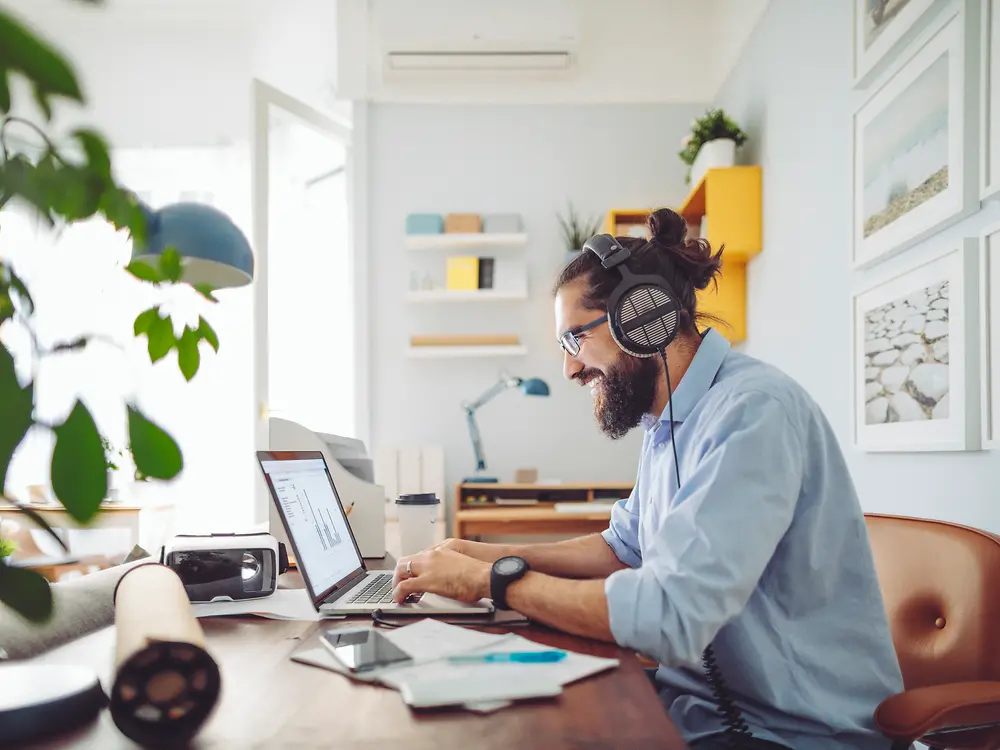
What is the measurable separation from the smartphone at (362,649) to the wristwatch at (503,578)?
0.59 feet

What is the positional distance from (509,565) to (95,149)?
0.91 m

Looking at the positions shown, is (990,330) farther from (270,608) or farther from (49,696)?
(49,696)

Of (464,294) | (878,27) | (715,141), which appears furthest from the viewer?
(464,294)

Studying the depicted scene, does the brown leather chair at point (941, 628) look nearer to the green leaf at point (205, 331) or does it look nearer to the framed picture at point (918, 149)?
the framed picture at point (918, 149)

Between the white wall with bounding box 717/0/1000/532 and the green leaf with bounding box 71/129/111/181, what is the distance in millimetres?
1603

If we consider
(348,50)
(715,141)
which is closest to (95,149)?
(715,141)

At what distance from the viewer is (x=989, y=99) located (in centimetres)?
150

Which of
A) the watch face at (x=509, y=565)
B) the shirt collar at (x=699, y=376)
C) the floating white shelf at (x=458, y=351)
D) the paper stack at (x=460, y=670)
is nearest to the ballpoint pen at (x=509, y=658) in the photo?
the paper stack at (x=460, y=670)

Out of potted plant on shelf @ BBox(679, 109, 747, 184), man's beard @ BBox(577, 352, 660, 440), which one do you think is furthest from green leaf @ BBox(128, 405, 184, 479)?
potted plant on shelf @ BBox(679, 109, 747, 184)

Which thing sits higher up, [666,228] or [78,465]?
[666,228]

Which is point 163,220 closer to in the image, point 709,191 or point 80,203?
point 80,203

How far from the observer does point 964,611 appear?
1.16m

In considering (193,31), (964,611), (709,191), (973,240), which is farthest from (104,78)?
(964,611)

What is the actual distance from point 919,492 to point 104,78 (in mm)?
4619
